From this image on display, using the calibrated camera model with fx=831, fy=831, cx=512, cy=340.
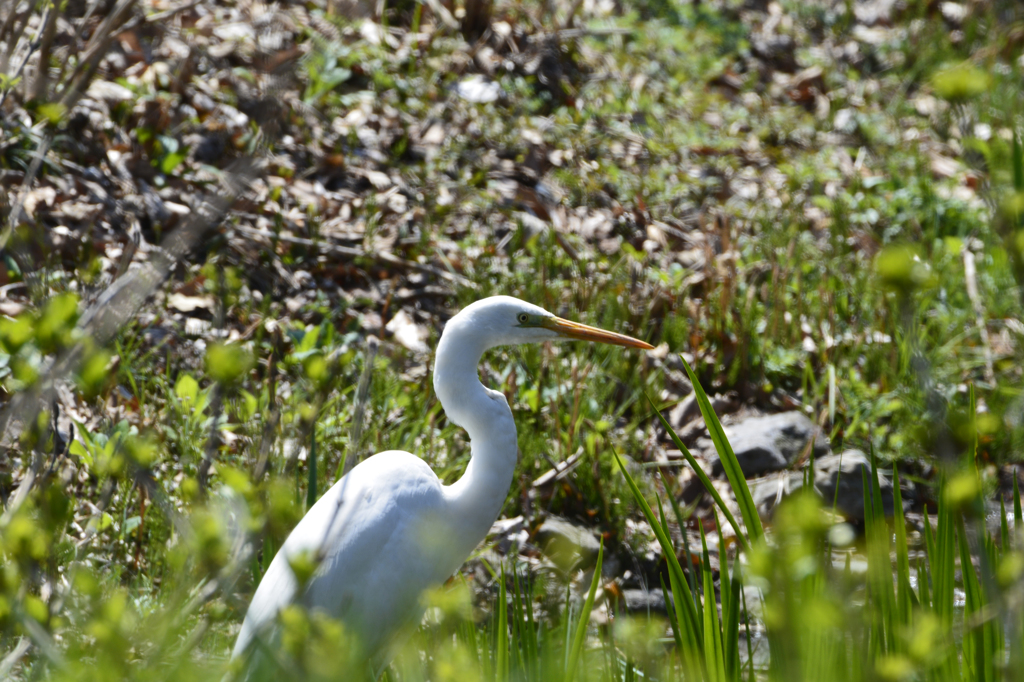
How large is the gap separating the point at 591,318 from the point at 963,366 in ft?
4.54

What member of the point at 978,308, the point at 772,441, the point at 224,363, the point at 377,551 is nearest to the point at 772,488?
the point at 772,441

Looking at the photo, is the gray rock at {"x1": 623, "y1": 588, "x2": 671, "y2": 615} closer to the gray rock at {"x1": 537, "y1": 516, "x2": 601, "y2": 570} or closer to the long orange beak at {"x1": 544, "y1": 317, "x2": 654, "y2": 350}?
the gray rock at {"x1": 537, "y1": 516, "x2": 601, "y2": 570}

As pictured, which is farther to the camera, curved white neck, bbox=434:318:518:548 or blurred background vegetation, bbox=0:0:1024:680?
curved white neck, bbox=434:318:518:548

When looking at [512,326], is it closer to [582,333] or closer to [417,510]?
[582,333]

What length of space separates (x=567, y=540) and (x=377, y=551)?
815 mm

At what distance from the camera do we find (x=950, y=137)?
459 centimetres

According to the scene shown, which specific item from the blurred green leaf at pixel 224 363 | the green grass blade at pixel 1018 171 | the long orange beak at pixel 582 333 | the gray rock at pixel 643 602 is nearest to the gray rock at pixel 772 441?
the gray rock at pixel 643 602

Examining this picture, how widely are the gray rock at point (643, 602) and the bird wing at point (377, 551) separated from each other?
755mm

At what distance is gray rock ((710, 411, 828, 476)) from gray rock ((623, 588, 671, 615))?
1.94 feet

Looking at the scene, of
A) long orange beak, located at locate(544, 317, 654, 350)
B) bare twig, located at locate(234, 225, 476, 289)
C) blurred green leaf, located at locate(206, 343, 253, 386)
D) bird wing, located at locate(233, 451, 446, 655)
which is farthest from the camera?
bare twig, located at locate(234, 225, 476, 289)

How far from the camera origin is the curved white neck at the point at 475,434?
6.42ft

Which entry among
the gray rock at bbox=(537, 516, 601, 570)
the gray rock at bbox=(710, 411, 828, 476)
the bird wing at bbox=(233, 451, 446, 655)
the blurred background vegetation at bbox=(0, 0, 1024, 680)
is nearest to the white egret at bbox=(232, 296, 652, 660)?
the bird wing at bbox=(233, 451, 446, 655)

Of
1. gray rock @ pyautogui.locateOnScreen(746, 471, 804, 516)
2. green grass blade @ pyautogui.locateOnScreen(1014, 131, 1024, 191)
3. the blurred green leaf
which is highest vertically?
green grass blade @ pyautogui.locateOnScreen(1014, 131, 1024, 191)

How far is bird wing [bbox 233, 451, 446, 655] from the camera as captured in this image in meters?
1.80
